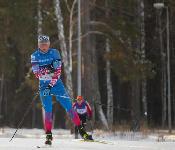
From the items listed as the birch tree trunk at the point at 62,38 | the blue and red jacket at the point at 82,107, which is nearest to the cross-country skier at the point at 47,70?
the blue and red jacket at the point at 82,107

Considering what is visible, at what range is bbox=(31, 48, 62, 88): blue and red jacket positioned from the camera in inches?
420

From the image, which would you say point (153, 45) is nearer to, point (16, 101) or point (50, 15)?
point (50, 15)

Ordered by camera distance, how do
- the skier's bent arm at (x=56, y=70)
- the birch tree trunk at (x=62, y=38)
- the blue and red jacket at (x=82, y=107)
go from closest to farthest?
the skier's bent arm at (x=56, y=70), the blue and red jacket at (x=82, y=107), the birch tree trunk at (x=62, y=38)

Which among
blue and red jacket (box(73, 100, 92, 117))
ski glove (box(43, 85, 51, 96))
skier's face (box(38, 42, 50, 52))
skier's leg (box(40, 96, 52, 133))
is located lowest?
blue and red jacket (box(73, 100, 92, 117))

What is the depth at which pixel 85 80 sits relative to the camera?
26.3 meters

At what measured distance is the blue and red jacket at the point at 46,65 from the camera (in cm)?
1068

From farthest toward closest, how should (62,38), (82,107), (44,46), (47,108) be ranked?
1. (62,38)
2. (82,107)
3. (47,108)
4. (44,46)

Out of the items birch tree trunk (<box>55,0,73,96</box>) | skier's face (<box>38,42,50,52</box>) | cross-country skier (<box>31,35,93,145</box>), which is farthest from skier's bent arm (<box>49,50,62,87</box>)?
birch tree trunk (<box>55,0,73,96</box>)

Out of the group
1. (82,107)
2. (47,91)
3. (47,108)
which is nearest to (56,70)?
(47,91)

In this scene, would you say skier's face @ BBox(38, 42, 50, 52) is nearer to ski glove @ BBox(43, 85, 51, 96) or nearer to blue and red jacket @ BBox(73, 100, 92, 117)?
ski glove @ BBox(43, 85, 51, 96)

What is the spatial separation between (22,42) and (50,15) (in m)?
3.49

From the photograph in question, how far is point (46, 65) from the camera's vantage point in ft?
35.1

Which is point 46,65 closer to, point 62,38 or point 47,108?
point 47,108

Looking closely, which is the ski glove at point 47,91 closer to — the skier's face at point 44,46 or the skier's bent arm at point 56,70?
the skier's bent arm at point 56,70
